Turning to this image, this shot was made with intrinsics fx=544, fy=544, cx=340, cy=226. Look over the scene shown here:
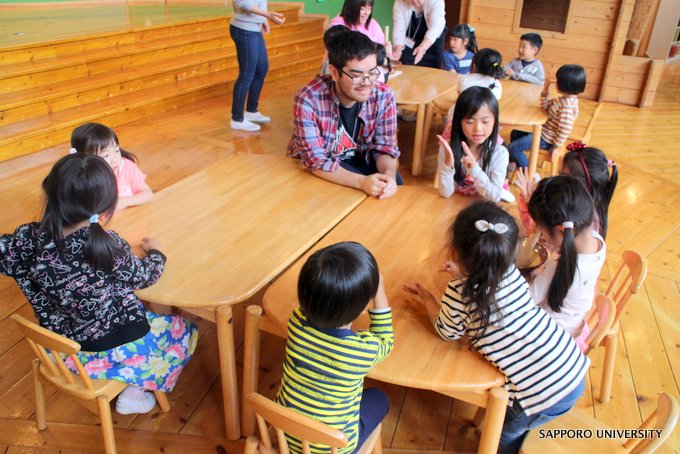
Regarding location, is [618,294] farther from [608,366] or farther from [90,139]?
[90,139]

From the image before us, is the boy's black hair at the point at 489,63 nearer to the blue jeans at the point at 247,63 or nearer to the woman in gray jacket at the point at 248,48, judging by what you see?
the woman in gray jacket at the point at 248,48

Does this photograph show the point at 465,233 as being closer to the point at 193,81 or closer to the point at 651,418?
the point at 651,418

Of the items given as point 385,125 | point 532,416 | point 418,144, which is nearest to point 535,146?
point 418,144

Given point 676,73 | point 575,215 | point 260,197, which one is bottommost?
point 676,73

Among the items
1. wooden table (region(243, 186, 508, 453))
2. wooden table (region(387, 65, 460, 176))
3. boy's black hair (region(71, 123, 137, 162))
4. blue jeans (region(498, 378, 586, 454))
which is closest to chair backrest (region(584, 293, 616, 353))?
blue jeans (region(498, 378, 586, 454))

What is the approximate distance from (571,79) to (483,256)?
230 centimetres

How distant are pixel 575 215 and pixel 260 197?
1.04 m

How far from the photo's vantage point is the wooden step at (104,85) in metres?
3.76

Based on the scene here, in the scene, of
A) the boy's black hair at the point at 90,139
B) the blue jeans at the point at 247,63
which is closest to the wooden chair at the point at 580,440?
the boy's black hair at the point at 90,139

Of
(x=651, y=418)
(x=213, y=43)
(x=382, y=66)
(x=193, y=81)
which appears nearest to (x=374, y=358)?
(x=651, y=418)

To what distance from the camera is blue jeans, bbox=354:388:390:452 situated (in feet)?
4.64

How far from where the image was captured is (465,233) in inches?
51.7

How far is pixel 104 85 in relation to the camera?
4.27 metres

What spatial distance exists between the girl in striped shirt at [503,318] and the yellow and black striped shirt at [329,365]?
0.63 feet
